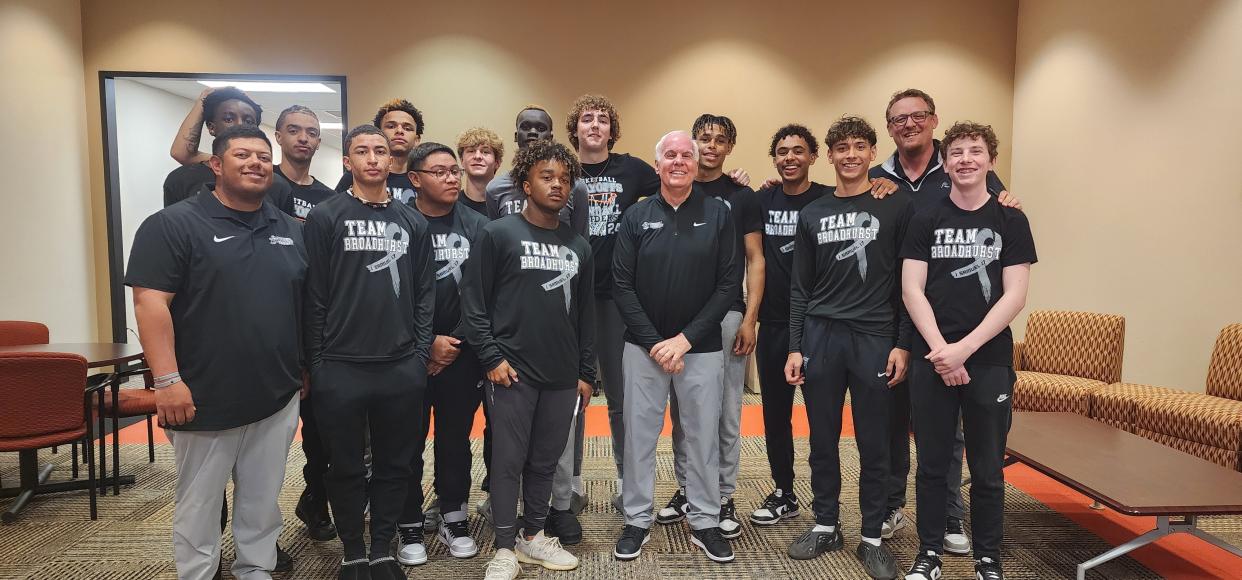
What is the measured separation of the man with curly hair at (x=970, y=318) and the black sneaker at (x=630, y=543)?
1078 mm

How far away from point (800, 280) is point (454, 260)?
145 cm

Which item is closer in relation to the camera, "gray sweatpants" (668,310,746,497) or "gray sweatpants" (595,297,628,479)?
"gray sweatpants" (668,310,746,497)

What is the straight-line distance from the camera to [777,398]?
3092 mm

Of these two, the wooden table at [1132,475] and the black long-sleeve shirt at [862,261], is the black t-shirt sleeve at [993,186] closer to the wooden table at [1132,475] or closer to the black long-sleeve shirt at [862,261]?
the black long-sleeve shirt at [862,261]

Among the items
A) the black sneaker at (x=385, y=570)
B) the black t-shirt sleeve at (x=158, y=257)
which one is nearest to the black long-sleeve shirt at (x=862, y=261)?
the black sneaker at (x=385, y=570)

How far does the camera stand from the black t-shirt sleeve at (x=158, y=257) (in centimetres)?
200

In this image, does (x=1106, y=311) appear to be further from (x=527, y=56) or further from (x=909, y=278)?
(x=527, y=56)

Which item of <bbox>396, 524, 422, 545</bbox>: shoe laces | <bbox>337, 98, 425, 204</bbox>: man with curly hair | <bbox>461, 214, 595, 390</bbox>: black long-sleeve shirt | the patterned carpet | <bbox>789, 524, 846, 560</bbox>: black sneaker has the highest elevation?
<bbox>337, 98, 425, 204</bbox>: man with curly hair

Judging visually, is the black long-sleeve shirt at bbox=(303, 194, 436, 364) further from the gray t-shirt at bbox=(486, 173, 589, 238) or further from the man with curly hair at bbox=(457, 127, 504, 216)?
the man with curly hair at bbox=(457, 127, 504, 216)

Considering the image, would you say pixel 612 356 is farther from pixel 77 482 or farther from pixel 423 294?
pixel 77 482

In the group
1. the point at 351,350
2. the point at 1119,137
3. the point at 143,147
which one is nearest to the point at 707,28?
the point at 1119,137

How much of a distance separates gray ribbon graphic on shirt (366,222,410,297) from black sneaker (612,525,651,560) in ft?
4.52

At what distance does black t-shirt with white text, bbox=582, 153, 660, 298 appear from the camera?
3.05 m

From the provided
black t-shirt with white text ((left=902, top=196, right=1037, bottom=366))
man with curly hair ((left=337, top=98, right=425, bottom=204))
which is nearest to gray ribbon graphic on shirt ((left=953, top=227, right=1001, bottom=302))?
black t-shirt with white text ((left=902, top=196, right=1037, bottom=366))
